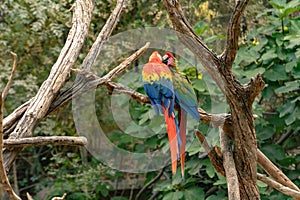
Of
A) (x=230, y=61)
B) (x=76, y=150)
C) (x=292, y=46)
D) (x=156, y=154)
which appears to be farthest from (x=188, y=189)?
(x=230, y=61)


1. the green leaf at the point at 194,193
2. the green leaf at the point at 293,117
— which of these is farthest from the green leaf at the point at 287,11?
the green leaf at the point at 194,193

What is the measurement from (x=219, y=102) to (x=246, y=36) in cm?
91

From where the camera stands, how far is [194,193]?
2.15m

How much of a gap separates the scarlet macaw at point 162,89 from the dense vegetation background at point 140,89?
54 cm

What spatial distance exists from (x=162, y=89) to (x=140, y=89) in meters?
0.62

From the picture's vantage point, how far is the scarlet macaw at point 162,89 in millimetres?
1057

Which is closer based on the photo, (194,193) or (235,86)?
(235,86)

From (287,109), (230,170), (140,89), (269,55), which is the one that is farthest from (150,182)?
(230,170)

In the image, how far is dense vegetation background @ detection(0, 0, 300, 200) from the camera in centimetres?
207

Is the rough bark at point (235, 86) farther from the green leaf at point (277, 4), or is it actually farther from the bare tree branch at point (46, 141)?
the green leaf at point (277, 4)

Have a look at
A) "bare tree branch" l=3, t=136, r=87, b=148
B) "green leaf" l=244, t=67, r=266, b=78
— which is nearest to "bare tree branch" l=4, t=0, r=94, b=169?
"bare tree branch" l=3, t=136, r=87, b=148

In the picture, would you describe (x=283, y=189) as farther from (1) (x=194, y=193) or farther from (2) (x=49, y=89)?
(1) (x=194, y=193)

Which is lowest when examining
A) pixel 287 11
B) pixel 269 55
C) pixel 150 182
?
pixel 150 182

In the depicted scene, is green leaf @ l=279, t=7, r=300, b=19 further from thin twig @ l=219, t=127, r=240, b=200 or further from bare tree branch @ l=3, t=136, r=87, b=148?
bare tree branch @ l=3, t=136, r=87, b=148
